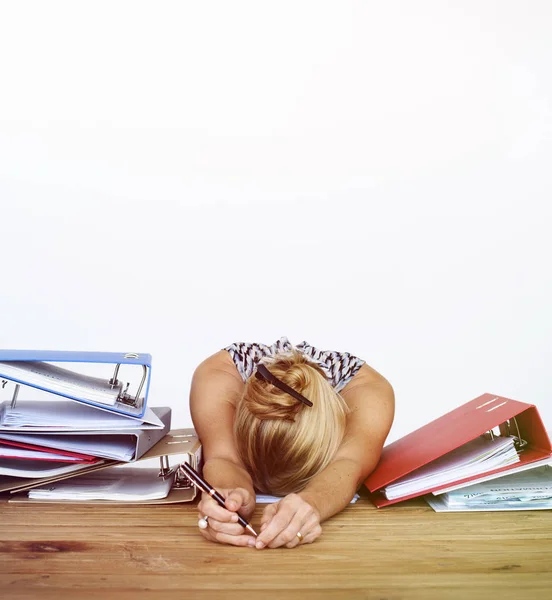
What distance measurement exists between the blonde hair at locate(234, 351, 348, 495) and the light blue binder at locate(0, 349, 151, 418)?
0.25 meters

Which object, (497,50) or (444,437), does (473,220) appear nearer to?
(497,50)

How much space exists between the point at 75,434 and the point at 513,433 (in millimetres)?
1018

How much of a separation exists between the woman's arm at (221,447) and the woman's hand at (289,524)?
0.15 ft

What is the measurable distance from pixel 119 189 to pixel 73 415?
123 inches

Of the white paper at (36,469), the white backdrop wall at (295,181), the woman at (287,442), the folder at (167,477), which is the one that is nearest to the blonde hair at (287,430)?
the woman at (287,442)

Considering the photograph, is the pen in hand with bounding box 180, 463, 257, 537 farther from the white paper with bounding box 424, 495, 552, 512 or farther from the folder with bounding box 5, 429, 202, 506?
the white paper with bounding box 424, 495, 552, 512

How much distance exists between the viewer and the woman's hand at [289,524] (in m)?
1.26

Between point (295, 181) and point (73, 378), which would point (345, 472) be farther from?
point (295, 181)

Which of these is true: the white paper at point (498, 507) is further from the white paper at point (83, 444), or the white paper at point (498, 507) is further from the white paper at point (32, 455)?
the white paper at point (32, 455)

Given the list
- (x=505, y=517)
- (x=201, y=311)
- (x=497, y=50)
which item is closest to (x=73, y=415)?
(x=505, y=517)

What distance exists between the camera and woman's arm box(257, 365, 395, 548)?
1.28 metres

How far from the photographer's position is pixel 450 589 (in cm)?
107

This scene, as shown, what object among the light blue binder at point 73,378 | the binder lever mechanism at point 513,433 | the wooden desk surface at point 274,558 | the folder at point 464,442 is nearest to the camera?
the wooden desk surface at point 274,558

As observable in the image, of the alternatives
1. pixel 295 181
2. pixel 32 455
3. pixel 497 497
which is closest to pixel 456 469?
pixel 497 497
